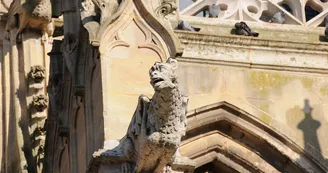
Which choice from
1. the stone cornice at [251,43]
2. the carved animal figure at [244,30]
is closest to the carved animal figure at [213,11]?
the carved animal figure at [244,30]

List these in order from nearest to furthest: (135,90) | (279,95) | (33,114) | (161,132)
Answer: (161,132) → (135,90) → (279,95) → (33,114)

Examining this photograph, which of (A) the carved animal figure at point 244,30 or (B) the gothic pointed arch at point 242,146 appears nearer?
(B) the gothic pointed arch at point 242,146

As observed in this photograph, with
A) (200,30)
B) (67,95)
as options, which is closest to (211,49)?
(200,30)

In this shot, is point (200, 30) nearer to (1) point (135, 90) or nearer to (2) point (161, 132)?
(1) point (135, 90)

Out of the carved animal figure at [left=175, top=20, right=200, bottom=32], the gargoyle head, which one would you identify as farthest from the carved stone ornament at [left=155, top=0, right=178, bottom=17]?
the gargoyle head

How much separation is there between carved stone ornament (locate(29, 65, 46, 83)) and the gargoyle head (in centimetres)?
966

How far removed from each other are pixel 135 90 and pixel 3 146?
319 inches

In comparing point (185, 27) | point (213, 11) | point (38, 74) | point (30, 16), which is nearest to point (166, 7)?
point (185, 27)

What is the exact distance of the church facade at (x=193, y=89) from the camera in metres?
19.3

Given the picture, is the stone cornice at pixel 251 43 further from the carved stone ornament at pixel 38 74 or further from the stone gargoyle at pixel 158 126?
the carved stone ornament at pixel 38 74

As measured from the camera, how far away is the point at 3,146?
91.7ft

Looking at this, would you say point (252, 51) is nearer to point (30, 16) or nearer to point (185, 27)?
point (185, 27)

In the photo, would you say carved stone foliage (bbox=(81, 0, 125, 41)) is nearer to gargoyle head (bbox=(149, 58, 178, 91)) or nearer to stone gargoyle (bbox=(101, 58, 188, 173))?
stone gargoyle (bbox=(101, 58, 188, 173))

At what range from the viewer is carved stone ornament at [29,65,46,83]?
91.7ft
